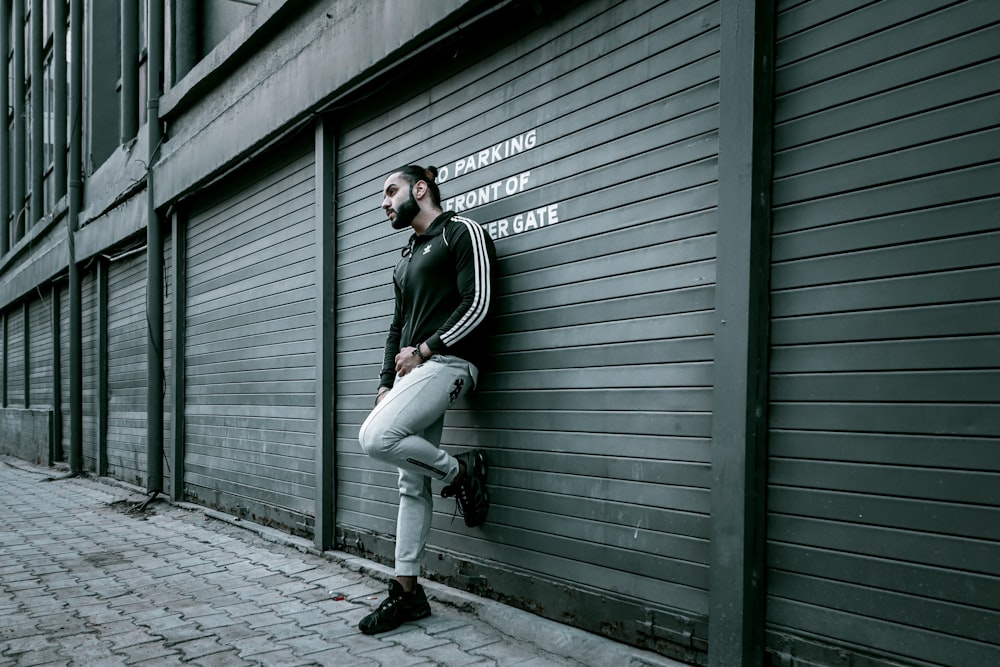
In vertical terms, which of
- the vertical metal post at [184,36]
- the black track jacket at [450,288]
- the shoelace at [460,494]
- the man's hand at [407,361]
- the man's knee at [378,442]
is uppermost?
the vertical metal post at [184,36]

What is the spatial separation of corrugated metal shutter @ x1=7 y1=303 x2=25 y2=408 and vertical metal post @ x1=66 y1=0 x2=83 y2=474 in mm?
5570

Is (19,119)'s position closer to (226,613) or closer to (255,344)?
(255,344)

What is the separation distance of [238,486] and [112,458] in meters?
4.94

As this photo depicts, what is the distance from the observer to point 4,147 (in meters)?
21.1


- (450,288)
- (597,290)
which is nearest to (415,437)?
(450,288)

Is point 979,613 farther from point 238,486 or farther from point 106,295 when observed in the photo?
point 106,295

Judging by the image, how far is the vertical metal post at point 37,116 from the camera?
57.2 feet

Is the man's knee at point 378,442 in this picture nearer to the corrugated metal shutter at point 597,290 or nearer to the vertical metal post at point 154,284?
the corrugated metal shutter at point 597,290

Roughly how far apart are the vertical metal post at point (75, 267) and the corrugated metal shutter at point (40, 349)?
92.7 inches

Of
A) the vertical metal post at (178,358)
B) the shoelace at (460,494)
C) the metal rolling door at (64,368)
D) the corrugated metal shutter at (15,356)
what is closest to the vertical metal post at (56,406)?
the metal rolling door at (64,368)

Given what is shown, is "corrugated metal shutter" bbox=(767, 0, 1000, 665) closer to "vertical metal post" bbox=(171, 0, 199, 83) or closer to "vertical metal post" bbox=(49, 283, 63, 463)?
"vertical metal post" bbox=(171, 0, 199, 83)

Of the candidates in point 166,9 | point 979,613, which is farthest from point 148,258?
point 979,613

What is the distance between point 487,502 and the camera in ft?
15.1

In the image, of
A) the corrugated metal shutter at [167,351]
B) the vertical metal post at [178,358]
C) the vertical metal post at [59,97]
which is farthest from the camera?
the vertical metal post at [59,97]
